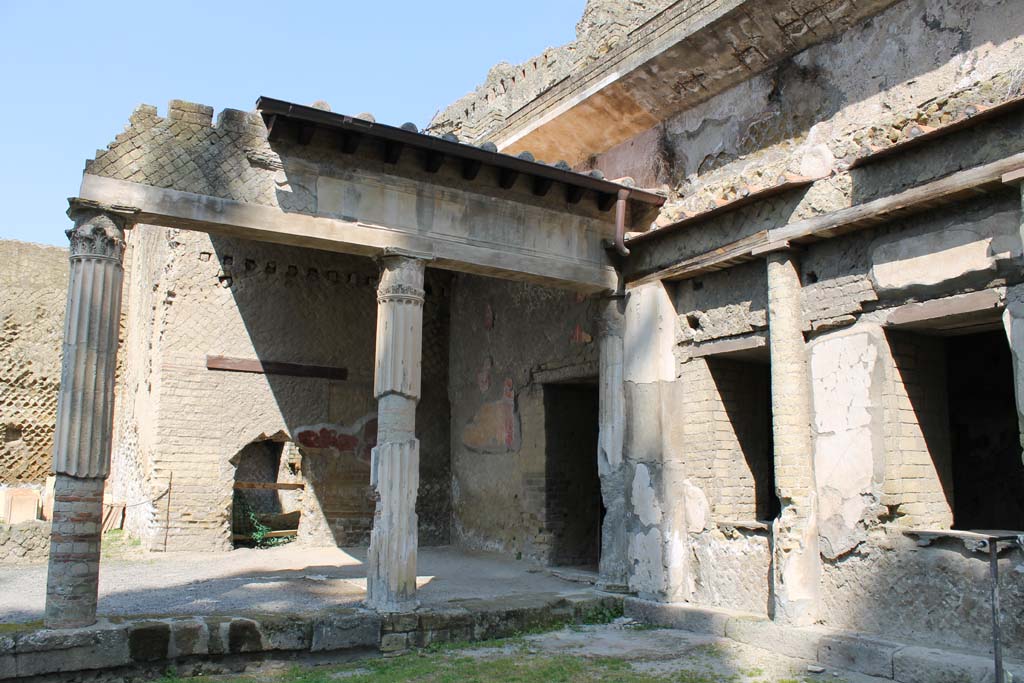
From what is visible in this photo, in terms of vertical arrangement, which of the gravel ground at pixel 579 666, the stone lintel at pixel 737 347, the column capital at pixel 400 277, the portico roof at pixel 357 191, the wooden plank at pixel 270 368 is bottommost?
the gravel ground at pixel 579 666

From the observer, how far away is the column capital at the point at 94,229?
586 centimetres

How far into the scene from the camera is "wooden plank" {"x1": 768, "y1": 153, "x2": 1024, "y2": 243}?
5254 mm

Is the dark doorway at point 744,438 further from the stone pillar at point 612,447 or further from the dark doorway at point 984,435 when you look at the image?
the dark doorway at point 984,435

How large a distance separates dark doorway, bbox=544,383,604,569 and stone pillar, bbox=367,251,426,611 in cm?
341

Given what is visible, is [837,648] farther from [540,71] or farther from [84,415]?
→ [540,71]

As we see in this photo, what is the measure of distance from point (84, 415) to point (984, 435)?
8.08 m

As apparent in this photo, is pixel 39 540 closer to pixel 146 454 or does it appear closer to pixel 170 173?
pixel 146 454

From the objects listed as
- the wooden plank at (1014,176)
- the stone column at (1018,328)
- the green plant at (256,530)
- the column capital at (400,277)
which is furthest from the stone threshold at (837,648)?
the green plant at (256,530)

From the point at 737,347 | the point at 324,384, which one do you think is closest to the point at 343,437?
the point at 324,384

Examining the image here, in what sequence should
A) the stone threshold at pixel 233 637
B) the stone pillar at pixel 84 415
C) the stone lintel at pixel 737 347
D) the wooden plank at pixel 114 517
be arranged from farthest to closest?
the wooden plank at pixel 114 517 < the stone lintel at pixel 737 347 < the stone pillar at pixel 84 415 < the stone threshold at pixel 233 637

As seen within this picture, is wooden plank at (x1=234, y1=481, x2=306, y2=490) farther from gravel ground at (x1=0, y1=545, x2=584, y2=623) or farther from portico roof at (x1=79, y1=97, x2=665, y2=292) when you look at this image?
portico roof at (x1=79, y1=97, x2=665, y2=292)

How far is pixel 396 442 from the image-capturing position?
664cm

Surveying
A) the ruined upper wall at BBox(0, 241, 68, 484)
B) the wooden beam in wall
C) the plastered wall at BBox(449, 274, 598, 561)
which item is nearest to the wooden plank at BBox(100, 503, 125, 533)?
the ruined upper wall at BBox(0, 241, 68, 484)

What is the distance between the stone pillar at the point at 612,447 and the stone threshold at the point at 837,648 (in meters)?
0.59
